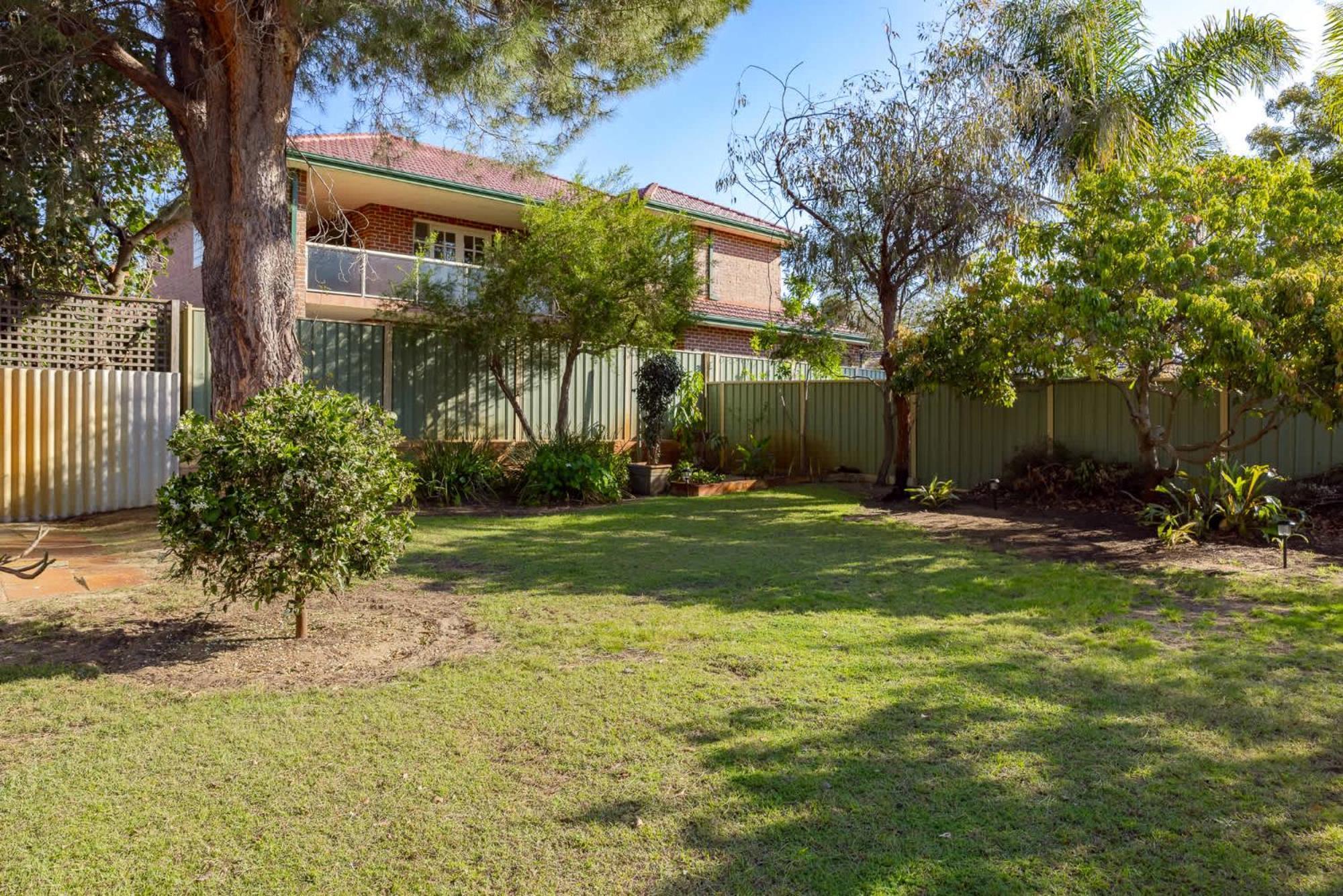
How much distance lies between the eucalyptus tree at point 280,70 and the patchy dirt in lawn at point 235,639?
1713 mm

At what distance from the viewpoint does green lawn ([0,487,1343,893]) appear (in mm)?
2492

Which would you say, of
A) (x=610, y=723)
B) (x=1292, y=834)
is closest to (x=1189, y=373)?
(x=1292, y=834)

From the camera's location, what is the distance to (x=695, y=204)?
21.7 meters

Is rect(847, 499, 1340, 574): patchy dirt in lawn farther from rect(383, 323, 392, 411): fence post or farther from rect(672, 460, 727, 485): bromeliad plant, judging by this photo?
rect(383, 323, 392, 411): fence post

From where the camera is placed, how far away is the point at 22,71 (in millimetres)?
7977

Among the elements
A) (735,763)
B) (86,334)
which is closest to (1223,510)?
(735,763)

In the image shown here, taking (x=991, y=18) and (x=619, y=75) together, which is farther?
(x=991, y=18)

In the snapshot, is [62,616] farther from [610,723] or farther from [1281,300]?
[1281,300]

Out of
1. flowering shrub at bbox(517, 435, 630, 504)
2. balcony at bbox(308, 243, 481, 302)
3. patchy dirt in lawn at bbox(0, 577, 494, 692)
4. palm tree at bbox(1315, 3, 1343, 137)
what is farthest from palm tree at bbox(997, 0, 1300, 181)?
patchy dirt in lawn at bbox(0, 577, 494, 692)

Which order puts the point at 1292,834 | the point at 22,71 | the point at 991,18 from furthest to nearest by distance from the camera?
the point at 991,18
the point at 22,71
the point at 1292,834

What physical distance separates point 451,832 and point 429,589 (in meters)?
3.60

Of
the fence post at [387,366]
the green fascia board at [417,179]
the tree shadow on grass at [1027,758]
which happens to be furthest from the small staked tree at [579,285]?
the tree shadow on grass at [1027,758]

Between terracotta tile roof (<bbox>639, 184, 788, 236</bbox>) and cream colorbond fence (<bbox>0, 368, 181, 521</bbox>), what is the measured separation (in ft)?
42.9

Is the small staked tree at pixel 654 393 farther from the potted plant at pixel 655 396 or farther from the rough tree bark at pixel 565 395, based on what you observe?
the rough tree bark at pixel 565 395
